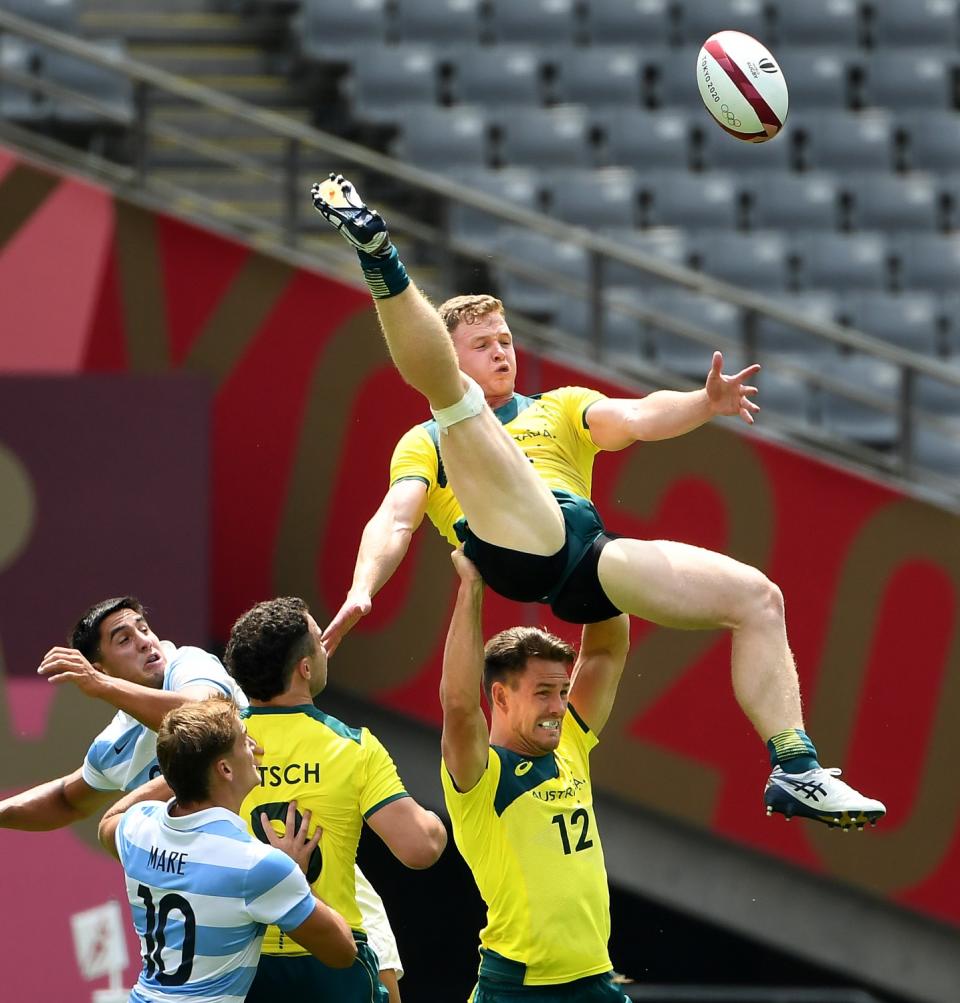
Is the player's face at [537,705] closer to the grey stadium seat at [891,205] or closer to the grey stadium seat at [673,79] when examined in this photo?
the grey stadium seat at [891,205]

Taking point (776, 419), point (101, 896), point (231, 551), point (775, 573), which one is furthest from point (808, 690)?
point (101, 896)

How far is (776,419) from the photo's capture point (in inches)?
375

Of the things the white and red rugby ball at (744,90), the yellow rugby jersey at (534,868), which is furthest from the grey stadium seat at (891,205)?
the yellow rugby jersey at (534,868)

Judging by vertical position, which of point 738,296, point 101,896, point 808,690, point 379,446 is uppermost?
point 738,296

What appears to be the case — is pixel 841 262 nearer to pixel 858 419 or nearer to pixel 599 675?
pixel 858 419

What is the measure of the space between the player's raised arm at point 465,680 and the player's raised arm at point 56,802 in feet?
3.70

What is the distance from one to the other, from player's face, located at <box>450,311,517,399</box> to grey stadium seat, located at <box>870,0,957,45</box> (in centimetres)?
934

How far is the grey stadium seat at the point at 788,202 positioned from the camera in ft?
42.4

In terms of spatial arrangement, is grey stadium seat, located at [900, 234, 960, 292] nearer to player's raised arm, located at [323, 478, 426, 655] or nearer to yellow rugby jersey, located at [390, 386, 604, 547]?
yellow rugby jersey, located at [390, 386, 604, 547]

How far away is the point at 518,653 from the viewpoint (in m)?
5.46

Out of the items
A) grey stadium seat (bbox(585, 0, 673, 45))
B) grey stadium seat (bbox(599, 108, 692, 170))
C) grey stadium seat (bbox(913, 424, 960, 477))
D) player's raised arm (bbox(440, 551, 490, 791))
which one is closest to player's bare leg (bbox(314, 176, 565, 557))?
player's raised arm (bbox(440, 551, 490, 791))

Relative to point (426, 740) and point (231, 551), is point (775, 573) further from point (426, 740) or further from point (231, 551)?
point (231, 551)

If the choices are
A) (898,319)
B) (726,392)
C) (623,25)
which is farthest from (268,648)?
(623,25)

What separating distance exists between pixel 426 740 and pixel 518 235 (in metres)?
3.72
